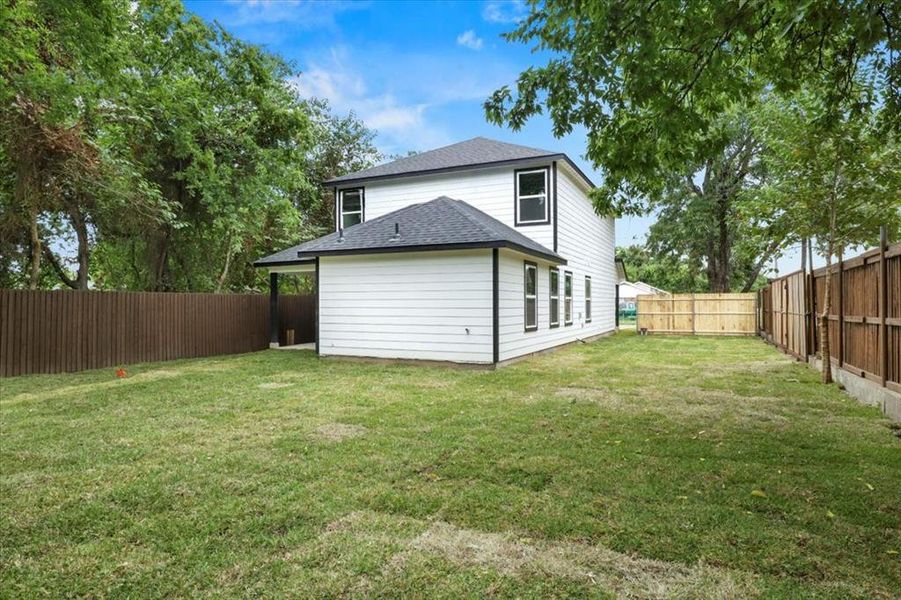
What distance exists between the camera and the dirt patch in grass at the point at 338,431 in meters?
4.66

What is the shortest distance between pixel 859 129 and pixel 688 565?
7518mm

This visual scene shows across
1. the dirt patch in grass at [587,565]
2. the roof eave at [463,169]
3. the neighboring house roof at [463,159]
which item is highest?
the neighboring house roof at [463,159]

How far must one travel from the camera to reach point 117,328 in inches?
401

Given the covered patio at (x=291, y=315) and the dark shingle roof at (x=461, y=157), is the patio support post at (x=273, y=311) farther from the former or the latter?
the dark shingle roof at (x=461, y=157)

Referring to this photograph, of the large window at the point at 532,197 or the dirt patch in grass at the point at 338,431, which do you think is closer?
the dirt patch in grass at the point at 338,431

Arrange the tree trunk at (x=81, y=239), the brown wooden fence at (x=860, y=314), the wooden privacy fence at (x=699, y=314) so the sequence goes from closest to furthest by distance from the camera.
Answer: the brown wooden fence at (x=860, y=314), the tree trunk at (x=81, y=239), the wooden privacy fence at (x=699, y=314)

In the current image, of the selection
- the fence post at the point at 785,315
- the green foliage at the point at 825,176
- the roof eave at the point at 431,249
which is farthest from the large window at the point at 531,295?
the fence post at the point at 785,315

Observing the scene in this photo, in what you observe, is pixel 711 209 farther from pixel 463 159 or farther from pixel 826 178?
pixel 826 178

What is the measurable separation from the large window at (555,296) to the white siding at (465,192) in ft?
2.80

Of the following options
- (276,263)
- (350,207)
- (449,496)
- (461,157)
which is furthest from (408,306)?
(449,496)

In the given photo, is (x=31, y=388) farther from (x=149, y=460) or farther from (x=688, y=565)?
(x=688, y=565)

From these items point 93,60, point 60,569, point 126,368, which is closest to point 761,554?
point 60,569

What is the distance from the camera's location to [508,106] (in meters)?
5.27

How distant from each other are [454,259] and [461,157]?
5.16 m
